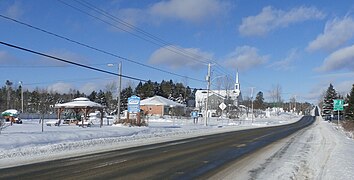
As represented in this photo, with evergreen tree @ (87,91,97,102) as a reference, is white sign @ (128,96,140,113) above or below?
below

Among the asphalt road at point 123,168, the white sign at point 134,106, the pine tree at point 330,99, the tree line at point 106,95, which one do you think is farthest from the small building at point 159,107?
the asphalt road at point 123,168

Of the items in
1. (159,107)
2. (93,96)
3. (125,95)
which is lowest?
(159,107)

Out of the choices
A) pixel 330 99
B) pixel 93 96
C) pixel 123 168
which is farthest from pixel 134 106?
pixel 93 96

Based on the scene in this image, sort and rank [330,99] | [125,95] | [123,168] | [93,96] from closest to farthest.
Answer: [123,168]
[330,99]
[125,95]
[93,96]

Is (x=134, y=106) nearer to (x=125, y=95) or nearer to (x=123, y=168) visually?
(x=123, y=168)

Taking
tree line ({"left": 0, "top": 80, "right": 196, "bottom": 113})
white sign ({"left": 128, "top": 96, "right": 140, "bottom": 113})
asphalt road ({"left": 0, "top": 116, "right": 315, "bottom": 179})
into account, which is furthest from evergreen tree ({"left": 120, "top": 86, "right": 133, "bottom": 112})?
asphalt road ({"left": 0, "top": 116, "right": 315, "bottom": 179})

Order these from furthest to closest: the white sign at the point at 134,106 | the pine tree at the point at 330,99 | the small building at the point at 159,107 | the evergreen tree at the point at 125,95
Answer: the evergreen tree at the point at 125,95 < the pine tree at the point at 330,99 < the small building at the point at 159,107 < the white sign at the point at 134,106

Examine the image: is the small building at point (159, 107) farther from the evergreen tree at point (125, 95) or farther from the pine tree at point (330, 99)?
the pine tree at point (330, 99)

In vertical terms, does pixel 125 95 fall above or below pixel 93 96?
above


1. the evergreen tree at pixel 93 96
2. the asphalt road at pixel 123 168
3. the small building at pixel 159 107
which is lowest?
the asphalt road at pixel 123 168

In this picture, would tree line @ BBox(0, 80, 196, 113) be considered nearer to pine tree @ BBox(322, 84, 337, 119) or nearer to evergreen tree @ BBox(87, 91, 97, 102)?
evergreen tree @ BBox(87, 91, 97, 102)

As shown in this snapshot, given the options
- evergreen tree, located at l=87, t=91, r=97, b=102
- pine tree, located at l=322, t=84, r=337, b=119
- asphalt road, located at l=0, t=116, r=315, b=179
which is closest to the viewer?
asphalt road, located at l=0, t=116, r=315, b=179

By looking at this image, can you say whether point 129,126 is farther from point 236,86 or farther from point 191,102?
point 191,102

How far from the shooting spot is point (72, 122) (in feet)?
156
